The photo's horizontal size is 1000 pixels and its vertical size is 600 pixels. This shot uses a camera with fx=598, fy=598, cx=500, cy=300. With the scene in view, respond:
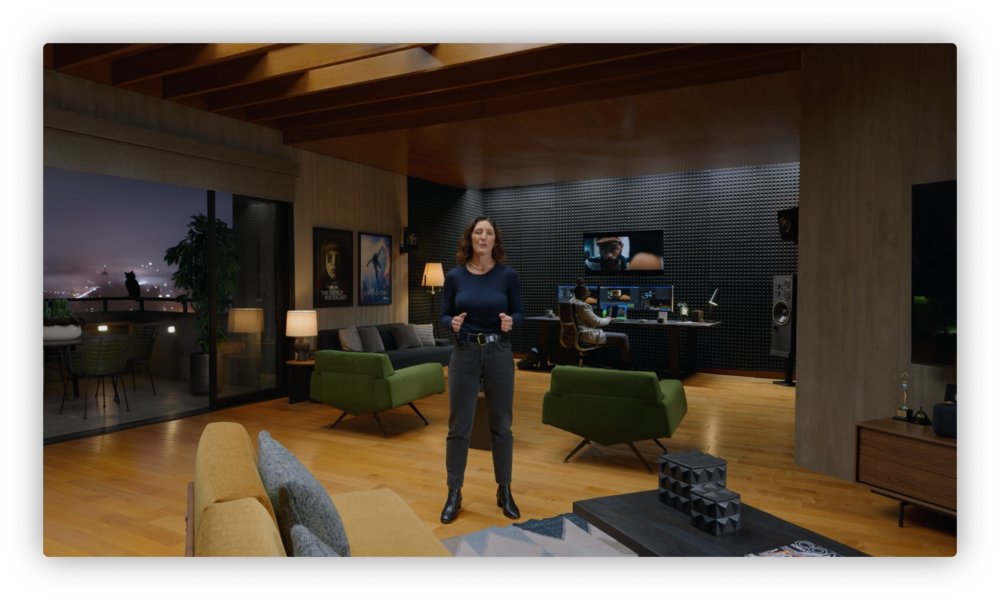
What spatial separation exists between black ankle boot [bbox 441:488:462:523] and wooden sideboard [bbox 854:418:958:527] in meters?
2.26

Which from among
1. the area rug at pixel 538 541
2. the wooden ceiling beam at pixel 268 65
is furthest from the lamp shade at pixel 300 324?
the area rug at pixel 538 541

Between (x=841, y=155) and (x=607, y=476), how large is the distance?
2.69 m

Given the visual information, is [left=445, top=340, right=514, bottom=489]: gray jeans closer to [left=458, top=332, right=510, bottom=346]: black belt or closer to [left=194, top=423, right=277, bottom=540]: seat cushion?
[left=458, top=332, right=510, bottom=346]: black belt

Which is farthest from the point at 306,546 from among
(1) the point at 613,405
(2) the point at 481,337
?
(1) the point at 613,405

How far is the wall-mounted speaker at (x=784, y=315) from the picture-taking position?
7.59 meters

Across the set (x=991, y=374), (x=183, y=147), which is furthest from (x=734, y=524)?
(x=183, y=147)

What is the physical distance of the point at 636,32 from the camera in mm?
2309

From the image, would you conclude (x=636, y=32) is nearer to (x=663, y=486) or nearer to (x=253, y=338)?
(x=663, y=486)

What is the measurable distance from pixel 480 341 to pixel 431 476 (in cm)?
140

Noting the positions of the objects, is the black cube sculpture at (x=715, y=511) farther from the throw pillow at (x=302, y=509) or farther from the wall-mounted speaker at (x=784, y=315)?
the wall-mounted speaker at (x=784, y=315)

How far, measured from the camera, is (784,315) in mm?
7734

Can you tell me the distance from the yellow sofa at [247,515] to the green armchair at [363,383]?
2.82 m

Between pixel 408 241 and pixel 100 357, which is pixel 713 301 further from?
pixel 100 357

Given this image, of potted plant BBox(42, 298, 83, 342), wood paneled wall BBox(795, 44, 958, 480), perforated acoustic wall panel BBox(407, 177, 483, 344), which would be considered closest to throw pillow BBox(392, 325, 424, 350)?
perforated acoustic wall panel BBox(407, 177, 483, 344)
